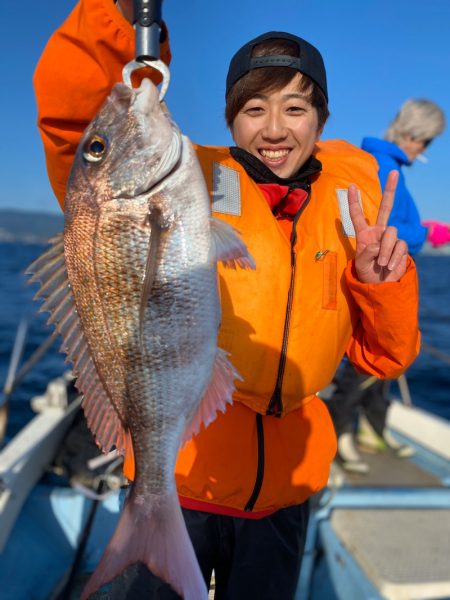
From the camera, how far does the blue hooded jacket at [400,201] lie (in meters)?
3.10

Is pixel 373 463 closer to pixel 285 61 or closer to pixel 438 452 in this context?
pixel 438 452

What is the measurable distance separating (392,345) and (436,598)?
231 centimetres

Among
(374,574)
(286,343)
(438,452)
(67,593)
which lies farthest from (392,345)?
(438,452)

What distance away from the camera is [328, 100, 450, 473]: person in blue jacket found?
3.32 meters

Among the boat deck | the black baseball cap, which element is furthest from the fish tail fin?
the boat deck

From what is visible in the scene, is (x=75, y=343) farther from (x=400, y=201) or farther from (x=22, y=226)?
(x=22, y=226)

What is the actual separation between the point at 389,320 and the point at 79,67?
158cm

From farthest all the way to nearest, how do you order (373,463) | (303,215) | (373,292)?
1. (373,463)
2. (303,215)
3. (373,292)

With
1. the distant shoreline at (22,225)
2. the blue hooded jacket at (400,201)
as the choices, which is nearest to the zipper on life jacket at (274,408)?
the blue hooded jacket at (400,201)

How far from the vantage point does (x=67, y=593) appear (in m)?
3.22

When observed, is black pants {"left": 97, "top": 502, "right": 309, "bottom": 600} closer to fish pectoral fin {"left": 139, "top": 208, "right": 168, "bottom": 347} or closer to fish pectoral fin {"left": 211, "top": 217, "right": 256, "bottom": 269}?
fish pectoral fin {"left": 139, "top": 208, "right": 168, "bottom": 347}

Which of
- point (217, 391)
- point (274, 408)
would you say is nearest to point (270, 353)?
point (274, 408)

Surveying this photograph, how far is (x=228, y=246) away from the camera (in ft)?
5.08

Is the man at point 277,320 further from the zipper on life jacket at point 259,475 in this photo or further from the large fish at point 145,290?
the large fish at point 145,290
